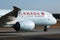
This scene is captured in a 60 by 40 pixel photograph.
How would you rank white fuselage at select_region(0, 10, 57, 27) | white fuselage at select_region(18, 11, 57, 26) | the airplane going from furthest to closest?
white fuselage at select_region(18, 11, 57, 26), white fuselage at select_region(0, 10, 57, 27), the airplane

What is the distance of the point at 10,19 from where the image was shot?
2714 centimetres

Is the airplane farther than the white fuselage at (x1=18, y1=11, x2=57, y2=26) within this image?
No

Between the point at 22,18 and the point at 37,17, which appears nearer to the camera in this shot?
the point at 22,18

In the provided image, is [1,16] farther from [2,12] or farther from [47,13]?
[47,13]

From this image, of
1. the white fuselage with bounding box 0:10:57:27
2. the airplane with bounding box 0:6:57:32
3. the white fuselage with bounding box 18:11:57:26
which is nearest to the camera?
the airplane with bounding box 0:6:57:32

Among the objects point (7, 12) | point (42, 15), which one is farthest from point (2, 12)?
point (42, 15)

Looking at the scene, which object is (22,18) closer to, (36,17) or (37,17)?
(36,17)

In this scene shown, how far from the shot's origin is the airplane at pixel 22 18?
25.0m

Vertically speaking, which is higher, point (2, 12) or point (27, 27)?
point (2, 12)

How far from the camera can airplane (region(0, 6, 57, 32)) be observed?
983 inches

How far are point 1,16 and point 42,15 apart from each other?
6154 mm

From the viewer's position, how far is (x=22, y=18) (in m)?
28.6

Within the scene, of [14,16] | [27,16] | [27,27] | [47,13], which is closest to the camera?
[27,27]

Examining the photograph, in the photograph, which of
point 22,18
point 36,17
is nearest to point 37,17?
point 36,17
